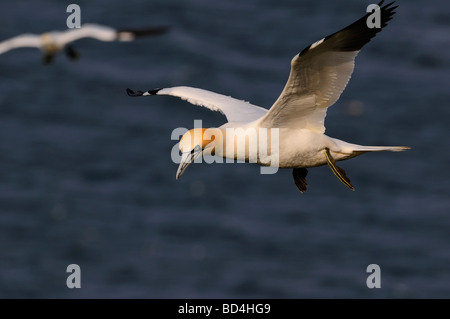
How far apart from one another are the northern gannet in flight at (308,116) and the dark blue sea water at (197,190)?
37.3 meters

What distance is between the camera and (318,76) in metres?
14.0

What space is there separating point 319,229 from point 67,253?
1356 centimetres

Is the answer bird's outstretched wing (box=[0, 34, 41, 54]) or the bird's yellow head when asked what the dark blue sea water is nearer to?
bird's outstretched wing (box=[0, 34, 41, 54])

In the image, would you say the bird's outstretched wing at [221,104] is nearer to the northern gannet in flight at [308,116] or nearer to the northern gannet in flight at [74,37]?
the northern gannet in flight at [308,116]

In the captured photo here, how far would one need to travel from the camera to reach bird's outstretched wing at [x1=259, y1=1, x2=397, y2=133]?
1338 centimetres

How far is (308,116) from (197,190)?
4095 centimetres

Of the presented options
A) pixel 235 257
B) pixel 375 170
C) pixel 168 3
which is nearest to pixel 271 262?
pixel 235 257

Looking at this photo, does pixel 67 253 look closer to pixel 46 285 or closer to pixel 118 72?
pixel 46 285

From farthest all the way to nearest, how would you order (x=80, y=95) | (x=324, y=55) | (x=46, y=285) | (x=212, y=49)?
(x=212, y=49), (x=80, y=95), (x=46, y=285), (x=324, y=55)

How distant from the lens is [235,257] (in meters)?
53.9

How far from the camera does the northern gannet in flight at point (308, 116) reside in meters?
13.5

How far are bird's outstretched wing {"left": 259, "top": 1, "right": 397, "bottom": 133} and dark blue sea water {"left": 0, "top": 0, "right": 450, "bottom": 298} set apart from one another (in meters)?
37.8

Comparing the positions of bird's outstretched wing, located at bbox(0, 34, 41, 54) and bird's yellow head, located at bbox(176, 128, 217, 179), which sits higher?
bird's outstretched wing, located at bbox(0, 34, 41, 54)

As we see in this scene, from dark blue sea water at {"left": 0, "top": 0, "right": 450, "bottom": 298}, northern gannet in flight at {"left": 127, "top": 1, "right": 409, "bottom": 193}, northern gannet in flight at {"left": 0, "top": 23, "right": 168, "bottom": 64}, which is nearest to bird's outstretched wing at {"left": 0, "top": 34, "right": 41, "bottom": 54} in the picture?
northern gannet in flight at {"left": 0, "top": 23, "right": 168, "bottom": 64}
